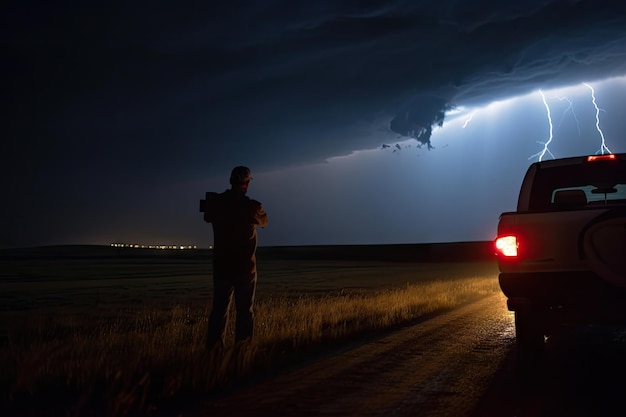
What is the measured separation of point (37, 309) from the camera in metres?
17.5

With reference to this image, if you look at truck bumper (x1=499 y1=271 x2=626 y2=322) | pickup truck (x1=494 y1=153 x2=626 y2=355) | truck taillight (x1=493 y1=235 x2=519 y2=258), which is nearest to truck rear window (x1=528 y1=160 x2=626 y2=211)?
pickup truck (x1=494 y1=153 x2=626 y2=355)

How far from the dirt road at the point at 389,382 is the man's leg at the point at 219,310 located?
101cm

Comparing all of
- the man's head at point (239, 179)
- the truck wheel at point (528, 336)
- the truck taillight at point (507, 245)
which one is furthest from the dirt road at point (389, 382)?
the man's head at point (239, 179)

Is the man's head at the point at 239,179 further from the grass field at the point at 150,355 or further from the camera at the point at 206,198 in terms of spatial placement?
the grass field at the point at 150,355

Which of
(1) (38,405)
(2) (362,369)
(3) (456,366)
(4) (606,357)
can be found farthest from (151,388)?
(4) (606,357)

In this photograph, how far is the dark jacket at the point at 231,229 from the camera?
22.2 feet

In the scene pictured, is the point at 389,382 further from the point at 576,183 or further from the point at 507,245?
the point at 576,183

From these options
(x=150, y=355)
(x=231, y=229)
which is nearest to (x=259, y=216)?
(x=231, y=229)

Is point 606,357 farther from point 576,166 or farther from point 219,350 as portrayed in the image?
point 219,350

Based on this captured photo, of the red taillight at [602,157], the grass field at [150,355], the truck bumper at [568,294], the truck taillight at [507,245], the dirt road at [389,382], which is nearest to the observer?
the dirt road at [389,382]

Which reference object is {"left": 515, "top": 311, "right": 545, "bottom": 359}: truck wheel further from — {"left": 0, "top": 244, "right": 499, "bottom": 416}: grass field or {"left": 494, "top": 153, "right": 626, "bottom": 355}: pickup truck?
{"left": 0, "top": 244, "right": 499, "bottom": 416}: grass field

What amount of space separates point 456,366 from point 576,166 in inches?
113

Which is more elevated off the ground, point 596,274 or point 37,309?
point 596,274

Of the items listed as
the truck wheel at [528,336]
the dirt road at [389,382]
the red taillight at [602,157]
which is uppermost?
the red taillight at [602,157]
